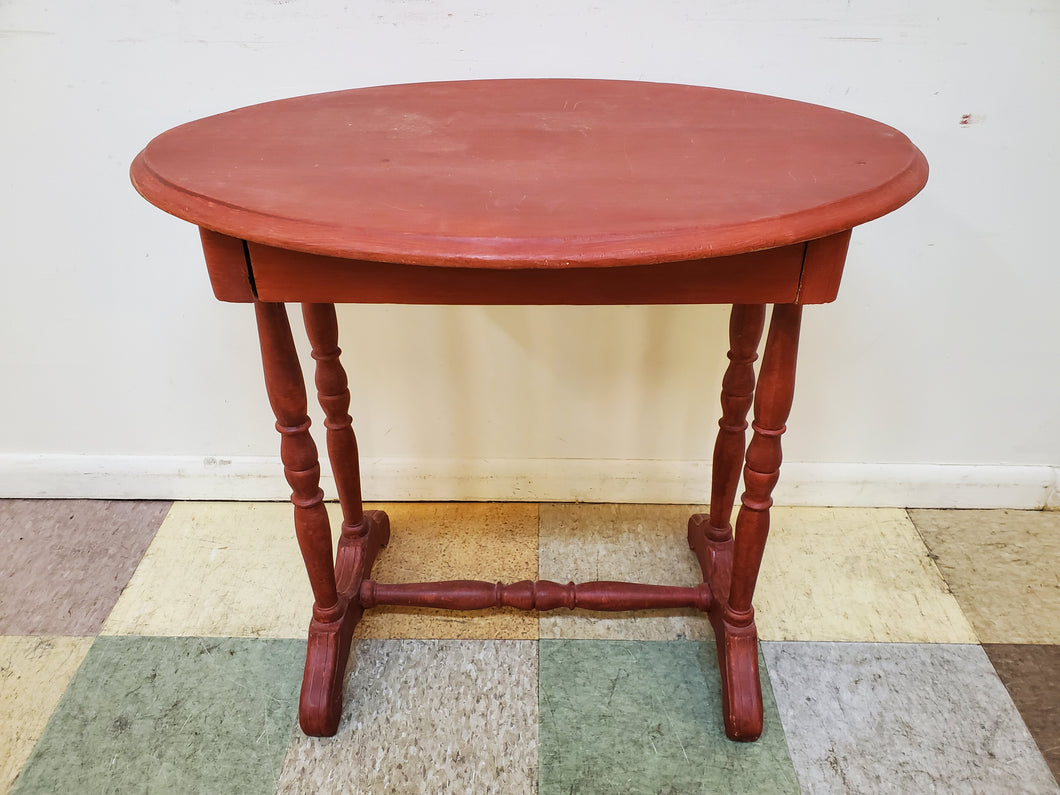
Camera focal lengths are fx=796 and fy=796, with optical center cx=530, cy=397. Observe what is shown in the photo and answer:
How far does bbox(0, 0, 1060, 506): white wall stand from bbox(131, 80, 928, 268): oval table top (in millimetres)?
199

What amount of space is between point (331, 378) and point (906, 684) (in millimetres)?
1051

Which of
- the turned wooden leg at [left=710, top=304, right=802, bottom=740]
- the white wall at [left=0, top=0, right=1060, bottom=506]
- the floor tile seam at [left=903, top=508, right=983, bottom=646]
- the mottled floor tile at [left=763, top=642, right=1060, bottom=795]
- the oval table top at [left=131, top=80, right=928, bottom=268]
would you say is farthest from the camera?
the floor tile seam at [left=903, top=508, right=983, bottom=646]

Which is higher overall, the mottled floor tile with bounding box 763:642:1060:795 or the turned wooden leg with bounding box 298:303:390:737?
the turned wooden leg with bounding box 298:303:390:737

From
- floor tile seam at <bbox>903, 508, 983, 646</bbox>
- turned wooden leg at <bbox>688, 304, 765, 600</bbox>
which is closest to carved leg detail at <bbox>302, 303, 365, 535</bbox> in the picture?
turned wooden leg at <bbox>688, 304, 765, 600</bbox>

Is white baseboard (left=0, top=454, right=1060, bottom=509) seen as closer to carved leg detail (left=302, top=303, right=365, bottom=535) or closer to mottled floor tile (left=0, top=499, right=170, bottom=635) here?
mottled floor tile (left=0, top=499, right=170, bottom=635)

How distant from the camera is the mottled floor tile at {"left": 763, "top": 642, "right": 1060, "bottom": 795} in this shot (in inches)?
45.0

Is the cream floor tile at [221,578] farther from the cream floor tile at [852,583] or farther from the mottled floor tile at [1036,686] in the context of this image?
the mottled floor tile at [1036,686]

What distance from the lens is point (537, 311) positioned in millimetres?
1501

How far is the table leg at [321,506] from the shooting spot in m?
1.02

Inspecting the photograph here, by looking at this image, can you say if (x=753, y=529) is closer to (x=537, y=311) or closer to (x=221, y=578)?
(x=537, y=311)

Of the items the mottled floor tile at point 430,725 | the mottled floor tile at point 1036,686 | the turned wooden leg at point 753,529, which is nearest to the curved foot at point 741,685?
the turned wooden leg at point 753,529

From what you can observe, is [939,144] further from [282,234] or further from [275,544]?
[275,544]

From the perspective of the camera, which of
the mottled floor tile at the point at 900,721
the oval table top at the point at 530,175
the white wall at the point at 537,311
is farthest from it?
the white wall at the point at 537,311

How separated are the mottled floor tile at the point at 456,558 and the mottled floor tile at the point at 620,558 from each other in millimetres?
40
